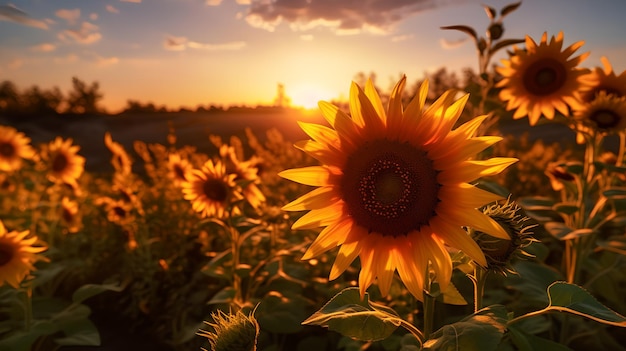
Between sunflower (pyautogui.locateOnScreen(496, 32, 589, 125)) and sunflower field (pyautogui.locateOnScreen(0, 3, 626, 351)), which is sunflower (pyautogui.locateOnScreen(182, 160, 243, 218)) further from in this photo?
sunflower (pyautogui.locateOnScreen(496, 32, 589, 125))

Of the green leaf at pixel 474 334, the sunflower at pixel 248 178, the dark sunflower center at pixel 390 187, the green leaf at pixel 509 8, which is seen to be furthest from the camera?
the sunflower at pixel 248 178

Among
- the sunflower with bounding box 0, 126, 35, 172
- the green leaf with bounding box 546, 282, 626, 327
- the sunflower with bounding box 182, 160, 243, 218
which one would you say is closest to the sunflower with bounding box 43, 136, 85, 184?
the sunflower with bounding box 0, 126, 35, 172

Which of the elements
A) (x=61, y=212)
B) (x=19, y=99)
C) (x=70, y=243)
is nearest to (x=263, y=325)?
(x=70, y=243)

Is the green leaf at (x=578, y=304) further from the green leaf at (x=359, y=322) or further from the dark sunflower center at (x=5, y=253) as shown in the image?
the dark sunflower center at (x=5, y=253)

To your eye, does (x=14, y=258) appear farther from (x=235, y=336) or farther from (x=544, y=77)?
(x=544, y=77)

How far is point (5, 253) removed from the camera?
8.37ft

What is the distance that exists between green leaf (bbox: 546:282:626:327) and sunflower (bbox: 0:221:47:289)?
242cm

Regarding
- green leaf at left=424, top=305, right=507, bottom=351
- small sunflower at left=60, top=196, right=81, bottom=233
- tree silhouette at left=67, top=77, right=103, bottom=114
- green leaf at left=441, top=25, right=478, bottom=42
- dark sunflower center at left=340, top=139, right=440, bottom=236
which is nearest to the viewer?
green leaf at left=424, top=305, right=507, bottom=351

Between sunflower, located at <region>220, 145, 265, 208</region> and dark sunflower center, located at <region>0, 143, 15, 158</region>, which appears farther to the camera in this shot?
dark sunflower center, located at <region>0, 143, 15, 158</region>

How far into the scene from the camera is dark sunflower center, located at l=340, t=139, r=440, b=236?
1378 millimetres

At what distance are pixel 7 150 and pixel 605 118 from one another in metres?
5.18

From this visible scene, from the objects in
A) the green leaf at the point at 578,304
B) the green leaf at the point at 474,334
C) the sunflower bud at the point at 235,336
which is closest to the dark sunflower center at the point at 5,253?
the sunflower bud at the point at 235,336

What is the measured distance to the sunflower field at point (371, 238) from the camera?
128 cm

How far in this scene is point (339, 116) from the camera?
1379 millimetres
